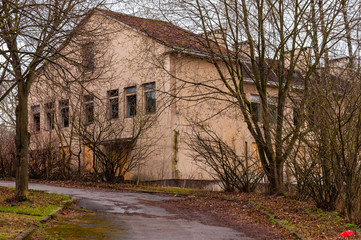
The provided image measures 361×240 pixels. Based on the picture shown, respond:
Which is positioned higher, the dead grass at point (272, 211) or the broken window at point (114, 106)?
the broken window at point (114, 106)

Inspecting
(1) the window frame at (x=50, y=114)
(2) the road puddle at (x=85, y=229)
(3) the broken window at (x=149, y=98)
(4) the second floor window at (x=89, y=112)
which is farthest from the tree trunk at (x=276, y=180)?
(1) the window frame at (x=50, y=114)

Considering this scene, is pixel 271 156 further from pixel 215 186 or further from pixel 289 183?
pixel 215 186

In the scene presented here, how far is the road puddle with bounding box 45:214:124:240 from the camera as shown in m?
10.5

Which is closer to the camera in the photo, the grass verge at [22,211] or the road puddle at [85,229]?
the road puddle at [85,229]

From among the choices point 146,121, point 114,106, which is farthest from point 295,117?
point 114,106

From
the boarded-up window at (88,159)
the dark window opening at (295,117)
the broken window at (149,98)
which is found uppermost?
the broken window at (149,98)

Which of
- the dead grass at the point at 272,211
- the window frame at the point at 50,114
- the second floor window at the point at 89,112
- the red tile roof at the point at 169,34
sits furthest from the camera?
the window frame at the point at 50,114

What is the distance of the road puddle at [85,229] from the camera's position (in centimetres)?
1045

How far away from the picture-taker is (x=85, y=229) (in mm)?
11398

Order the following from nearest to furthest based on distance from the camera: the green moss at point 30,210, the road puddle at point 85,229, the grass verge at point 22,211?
1. the road puddle at point 85,229
2. the grass verge at point 22,211
3. the green moss at point 30,210

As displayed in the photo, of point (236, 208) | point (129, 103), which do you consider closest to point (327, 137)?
point (236, 208)

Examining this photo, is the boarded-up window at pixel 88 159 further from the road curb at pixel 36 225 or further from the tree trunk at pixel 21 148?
the road curb at pixel 36 225

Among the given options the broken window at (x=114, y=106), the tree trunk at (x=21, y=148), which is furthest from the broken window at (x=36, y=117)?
the tree trunk at (x=21, y=148)

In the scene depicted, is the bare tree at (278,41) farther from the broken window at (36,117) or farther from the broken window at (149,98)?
the broken window at (36,117)
